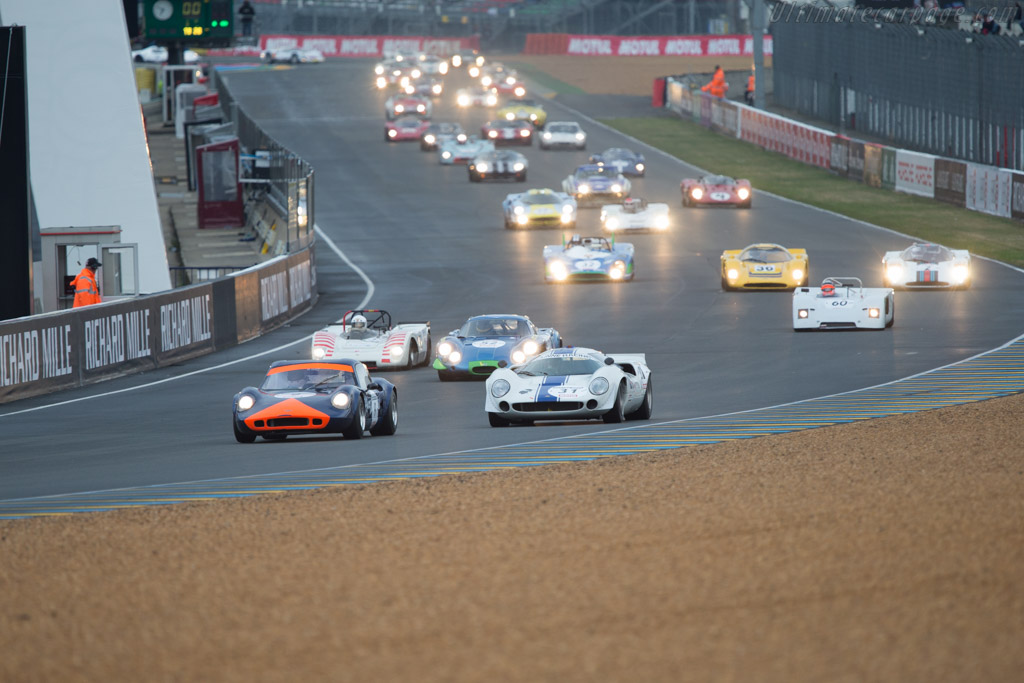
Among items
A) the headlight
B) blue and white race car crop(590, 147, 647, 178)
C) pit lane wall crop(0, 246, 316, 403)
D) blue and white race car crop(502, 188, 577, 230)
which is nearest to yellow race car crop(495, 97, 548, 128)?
blue and white race car crop(590, 147, 647, 178)

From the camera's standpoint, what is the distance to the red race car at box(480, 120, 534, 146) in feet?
238

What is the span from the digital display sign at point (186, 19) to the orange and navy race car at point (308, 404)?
142ft

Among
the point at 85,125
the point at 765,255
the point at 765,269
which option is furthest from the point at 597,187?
the point at 85,125

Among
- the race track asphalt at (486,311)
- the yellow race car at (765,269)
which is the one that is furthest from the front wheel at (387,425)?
the yellow race car at (765,269)

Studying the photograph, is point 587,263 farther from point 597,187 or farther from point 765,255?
point 597,187

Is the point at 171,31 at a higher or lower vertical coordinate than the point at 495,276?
higher

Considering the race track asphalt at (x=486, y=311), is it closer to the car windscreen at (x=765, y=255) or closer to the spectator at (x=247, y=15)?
the car windscreen at (x=765, y=255)

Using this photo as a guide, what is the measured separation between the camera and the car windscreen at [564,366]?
20.8 meters

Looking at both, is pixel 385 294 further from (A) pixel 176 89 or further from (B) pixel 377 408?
(A) pixel 176 89

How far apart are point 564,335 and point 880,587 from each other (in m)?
20.3

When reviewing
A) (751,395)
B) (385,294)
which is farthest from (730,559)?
(385,294)

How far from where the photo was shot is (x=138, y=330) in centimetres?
2761

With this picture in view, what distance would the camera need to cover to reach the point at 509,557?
11.4 metres

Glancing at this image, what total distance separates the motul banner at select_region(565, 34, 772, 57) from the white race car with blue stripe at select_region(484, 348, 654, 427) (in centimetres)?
10020
